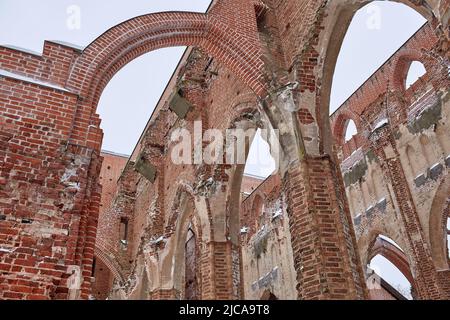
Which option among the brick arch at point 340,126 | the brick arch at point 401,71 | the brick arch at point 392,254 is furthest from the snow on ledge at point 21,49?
the brick arch at point 392,254

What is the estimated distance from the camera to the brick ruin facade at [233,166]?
4750 millimetres

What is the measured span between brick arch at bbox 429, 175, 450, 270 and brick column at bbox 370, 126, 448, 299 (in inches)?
9.8

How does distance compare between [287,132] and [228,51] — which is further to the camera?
[228,51]

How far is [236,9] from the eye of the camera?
26.8ft

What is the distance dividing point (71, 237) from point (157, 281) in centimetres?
669

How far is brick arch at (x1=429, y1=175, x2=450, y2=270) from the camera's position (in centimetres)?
1124

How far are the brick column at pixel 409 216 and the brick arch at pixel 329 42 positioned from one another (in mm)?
6911

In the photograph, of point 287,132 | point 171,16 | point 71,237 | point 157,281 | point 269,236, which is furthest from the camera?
point 269,236

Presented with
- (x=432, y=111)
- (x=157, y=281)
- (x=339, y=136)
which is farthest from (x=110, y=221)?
(x=432, y=111)

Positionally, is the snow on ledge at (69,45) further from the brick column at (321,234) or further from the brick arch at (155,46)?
the brick column at (321,234)

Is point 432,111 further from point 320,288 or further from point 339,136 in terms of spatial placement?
point 320,288

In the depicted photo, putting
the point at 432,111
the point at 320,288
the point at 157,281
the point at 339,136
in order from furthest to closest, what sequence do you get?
the point at 339,136 < the point at 432,111 < the point at 157,281 < the point at 320,288

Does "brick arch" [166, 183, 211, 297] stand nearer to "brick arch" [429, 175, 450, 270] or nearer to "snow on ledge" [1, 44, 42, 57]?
"snow on ledge" [1, 44, 42, 57]

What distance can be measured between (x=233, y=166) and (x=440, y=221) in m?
6.65
